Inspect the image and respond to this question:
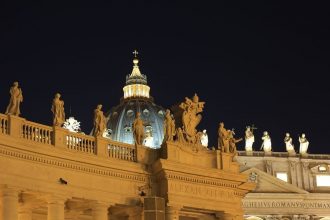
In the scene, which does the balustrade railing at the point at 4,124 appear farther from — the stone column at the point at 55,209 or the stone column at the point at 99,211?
the stone column at the point at 99,211

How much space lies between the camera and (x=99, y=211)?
1257 inches

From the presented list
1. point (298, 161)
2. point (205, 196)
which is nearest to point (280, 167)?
point (298, 161)

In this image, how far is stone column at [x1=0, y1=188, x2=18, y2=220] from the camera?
93.7 ft

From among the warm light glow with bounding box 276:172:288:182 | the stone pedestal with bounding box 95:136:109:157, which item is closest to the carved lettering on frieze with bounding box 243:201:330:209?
the warm light glow with bounding box 276:172:288:182

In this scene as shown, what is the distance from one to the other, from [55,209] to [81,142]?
331 centimetres

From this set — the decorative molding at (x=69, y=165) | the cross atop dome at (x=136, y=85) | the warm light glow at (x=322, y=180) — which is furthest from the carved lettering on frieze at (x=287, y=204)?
the decorative molding at (x=69, y=165)

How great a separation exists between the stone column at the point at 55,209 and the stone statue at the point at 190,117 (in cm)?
733

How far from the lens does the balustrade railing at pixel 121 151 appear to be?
111 ft

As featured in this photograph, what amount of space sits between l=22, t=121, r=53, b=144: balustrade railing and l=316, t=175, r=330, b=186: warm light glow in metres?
69.4

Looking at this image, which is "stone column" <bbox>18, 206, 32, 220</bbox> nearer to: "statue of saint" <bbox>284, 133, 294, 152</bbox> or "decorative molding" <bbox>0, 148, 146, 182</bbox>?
"decorative molding" <bbox>0, 148, 146, 182</bbox>

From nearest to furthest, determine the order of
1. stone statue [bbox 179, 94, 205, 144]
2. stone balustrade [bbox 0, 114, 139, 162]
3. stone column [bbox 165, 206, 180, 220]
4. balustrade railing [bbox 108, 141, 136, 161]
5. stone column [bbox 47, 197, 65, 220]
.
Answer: stone balustrade [bbox 0, 114, 139, 162] < stone column [bbox 47, 197, 65, 220] < stone column [bbox 165, 206, 180, 220] < balustrade railing [bbox 108, 141, 136, 161] < stone statue [bbox 179, 94, 205, 144]

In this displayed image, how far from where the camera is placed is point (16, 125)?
30.1 m

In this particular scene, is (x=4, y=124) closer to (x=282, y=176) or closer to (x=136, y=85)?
(x=282, y=176)

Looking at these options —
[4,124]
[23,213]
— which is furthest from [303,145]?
[4,124]
